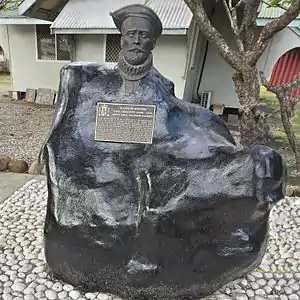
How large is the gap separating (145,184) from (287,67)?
1099cm

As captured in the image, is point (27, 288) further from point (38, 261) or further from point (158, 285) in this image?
point (158, 285)

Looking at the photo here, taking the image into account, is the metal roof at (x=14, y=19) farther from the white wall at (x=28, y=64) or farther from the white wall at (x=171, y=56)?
the white wall at (x=171, y=56)

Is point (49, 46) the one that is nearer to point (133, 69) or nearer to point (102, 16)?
point (102, 16)

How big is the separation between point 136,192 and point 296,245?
1953mm

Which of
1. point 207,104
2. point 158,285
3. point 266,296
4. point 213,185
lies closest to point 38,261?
point 158,285

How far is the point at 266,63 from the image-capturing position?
31.4 ft

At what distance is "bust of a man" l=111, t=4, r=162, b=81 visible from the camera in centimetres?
224

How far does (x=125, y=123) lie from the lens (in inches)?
93.9

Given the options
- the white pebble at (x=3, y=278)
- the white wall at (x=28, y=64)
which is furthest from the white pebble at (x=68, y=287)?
the white wall at (x=28, y=64)

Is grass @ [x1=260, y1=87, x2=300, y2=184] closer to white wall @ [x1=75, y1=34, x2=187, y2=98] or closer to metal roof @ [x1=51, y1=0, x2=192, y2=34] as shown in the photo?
white wall @ [x1=75, y1=34, x2=187, y2=98]

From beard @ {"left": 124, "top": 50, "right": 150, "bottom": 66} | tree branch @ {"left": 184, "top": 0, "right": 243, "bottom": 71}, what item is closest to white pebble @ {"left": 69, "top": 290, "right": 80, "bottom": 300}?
beard @ {"left": 124, "top": 50, "right": 150, "bottom": 66}

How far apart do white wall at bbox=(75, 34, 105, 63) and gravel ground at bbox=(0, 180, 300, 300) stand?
626 cm

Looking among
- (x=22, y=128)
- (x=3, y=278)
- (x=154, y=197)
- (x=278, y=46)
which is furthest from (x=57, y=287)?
→ (x=278, y=46)

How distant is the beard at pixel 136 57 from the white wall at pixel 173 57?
6530 millimetres
